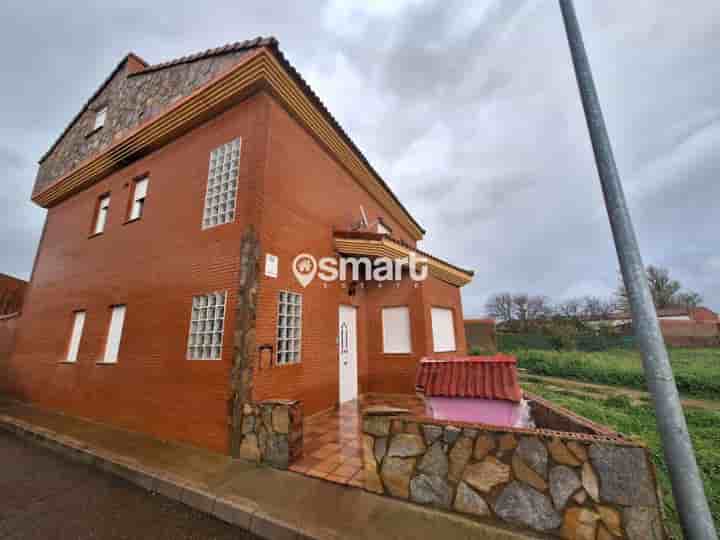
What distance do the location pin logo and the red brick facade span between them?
156mm

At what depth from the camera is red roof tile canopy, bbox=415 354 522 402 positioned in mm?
2996

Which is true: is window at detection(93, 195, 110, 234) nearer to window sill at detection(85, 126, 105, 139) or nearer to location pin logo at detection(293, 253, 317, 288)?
window sill at detection(85, 126, 105, 139)

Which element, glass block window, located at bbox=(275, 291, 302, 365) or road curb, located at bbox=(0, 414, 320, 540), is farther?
glass block window, located at bbox=(275, 291, 302, 365)

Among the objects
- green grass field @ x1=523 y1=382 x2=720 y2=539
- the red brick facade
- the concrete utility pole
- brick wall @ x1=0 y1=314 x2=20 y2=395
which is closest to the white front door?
the red brick facade

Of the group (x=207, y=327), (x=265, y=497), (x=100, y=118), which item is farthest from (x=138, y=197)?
(x=265, y=497)

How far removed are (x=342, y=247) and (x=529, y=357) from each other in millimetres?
14508

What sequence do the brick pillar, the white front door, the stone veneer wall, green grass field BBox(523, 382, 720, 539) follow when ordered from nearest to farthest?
the stone veneer wall
green grass field BBox(523, 382, 720, 539)
the brick pillar
the white front door

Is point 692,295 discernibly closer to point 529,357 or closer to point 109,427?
point 529,357

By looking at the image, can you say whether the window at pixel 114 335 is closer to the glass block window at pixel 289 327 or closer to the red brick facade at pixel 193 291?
the red brick facade at pixel 193 291

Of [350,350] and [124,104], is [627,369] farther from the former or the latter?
[124,104]

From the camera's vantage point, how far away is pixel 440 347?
806cm

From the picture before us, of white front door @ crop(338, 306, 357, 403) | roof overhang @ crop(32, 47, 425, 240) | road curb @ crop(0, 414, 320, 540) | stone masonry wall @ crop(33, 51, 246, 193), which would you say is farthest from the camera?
white front door @ crop(338, 306, 357, 403)

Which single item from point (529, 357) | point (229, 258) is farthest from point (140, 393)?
point (529, 357)

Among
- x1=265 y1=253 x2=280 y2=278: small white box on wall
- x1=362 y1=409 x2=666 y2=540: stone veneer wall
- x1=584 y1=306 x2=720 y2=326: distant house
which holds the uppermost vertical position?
x1=584 y1=306 x2=720 y2=326: distant house
